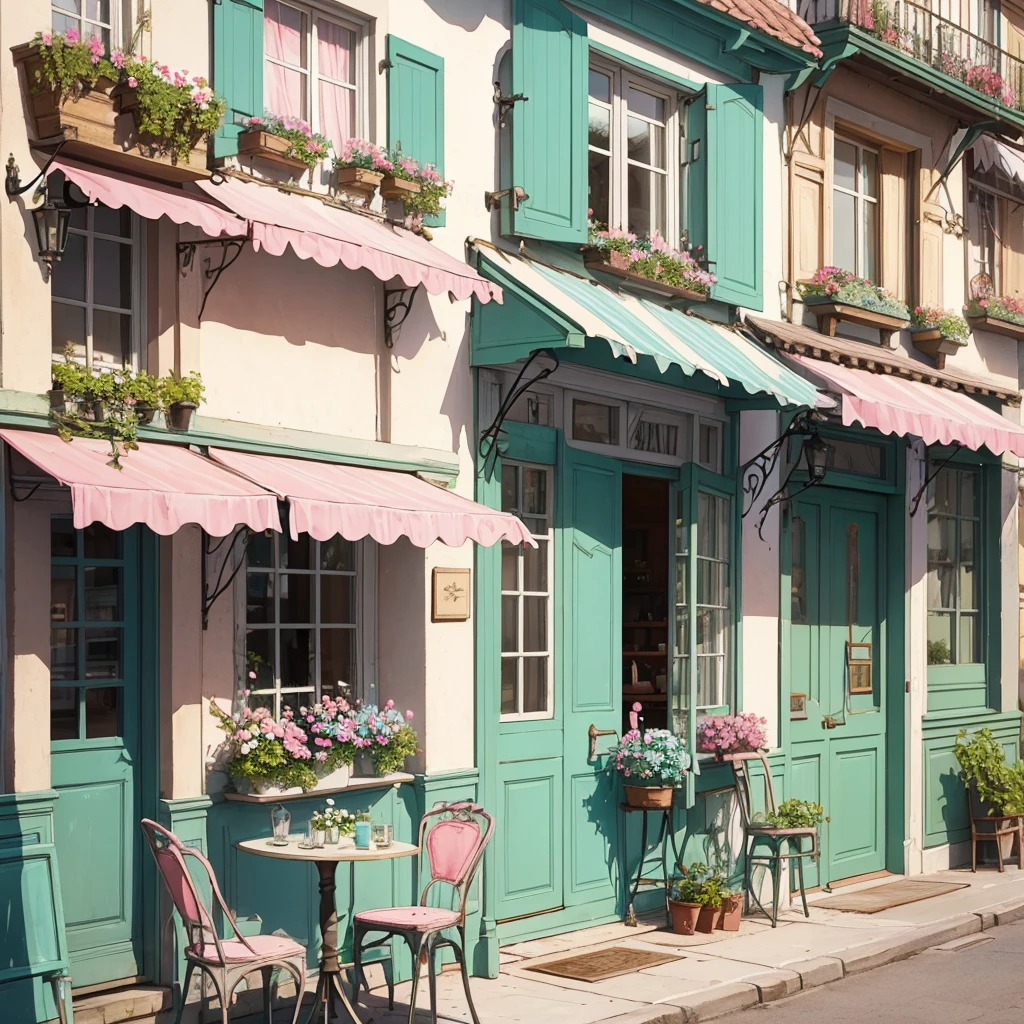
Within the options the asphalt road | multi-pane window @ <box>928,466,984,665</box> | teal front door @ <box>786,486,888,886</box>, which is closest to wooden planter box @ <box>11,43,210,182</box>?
the asphalt road

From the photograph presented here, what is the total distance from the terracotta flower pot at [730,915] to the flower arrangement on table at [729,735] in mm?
1011

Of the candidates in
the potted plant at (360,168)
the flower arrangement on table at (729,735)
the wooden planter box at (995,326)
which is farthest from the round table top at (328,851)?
the wooden planter box at (995,326)

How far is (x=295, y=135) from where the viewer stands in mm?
8266

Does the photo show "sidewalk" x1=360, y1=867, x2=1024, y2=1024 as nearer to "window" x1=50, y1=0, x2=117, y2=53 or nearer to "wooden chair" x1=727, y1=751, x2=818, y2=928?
"wooden chair" x1=727, y1=751, x2=818, y2=928

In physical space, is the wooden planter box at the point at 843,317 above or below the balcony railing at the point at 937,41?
below

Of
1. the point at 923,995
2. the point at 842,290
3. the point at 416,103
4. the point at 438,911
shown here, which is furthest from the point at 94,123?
the point at 842,290

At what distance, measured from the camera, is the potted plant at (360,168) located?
869 centimetres

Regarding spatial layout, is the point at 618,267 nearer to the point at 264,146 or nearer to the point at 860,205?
the point at 264,146

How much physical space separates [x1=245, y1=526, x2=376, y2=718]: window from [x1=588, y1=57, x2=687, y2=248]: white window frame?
3.34 m

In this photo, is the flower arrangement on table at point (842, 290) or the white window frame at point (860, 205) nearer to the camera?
the flower arrangement on table at point (842, 290)

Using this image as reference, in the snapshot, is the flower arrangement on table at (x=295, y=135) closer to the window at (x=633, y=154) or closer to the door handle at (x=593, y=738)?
the window at (x=633, y=154)

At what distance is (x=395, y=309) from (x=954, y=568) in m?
7.73

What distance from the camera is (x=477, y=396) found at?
376 inches

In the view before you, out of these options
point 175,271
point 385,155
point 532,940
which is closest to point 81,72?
point 175,271
